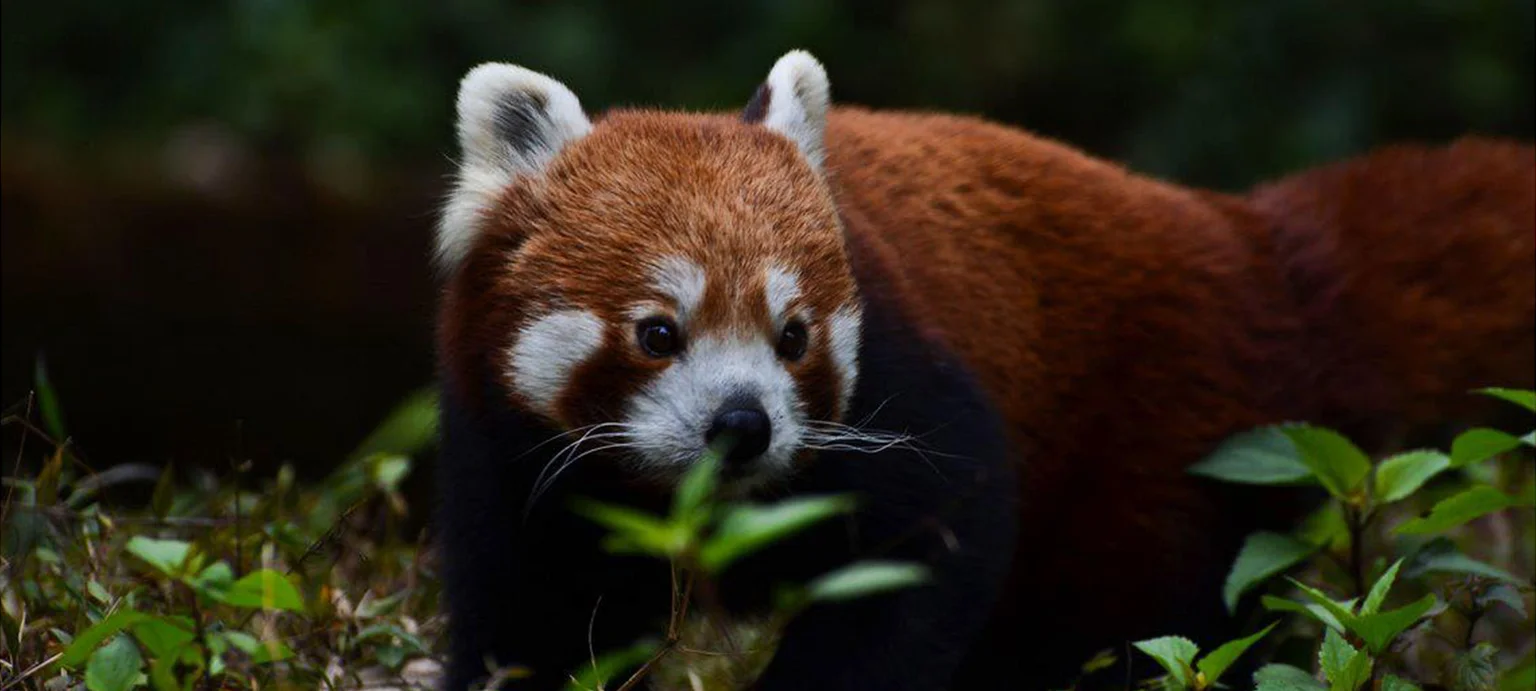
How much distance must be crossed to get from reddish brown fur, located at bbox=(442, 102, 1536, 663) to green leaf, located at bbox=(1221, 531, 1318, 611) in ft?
0.79

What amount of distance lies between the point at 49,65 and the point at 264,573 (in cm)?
552

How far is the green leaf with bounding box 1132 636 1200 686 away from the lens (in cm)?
268

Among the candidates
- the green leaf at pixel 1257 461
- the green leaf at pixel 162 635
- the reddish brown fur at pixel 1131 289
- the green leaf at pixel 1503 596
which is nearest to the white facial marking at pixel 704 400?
the reddish brown fur at pixel 1131 289

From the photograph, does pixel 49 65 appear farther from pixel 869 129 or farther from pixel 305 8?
pixel 869 129

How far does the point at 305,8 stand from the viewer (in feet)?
22.1

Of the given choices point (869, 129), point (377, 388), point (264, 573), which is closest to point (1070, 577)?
point (869, 129)

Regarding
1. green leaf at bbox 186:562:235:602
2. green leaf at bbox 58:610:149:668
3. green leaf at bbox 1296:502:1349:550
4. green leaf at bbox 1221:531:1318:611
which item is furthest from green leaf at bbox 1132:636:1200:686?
green leaf at bbox 58:610:149:668

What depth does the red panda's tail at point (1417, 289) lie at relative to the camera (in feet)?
12.0

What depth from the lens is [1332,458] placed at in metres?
3.07

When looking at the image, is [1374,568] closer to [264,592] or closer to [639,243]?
[639,243]

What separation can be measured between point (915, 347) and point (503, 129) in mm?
736

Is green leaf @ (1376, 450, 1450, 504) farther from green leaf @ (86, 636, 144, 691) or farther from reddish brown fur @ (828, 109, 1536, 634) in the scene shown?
green leaf @ (86, 636, 144, 691)

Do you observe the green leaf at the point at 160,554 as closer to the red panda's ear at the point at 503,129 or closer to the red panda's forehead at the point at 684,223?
the red panda's forehead at the point at 684,223

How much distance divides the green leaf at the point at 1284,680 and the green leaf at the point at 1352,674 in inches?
2.6
